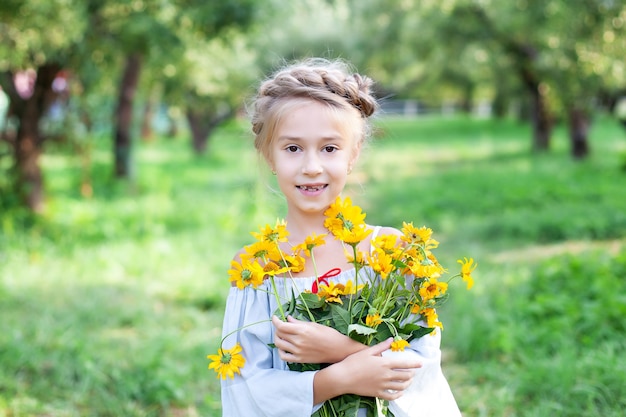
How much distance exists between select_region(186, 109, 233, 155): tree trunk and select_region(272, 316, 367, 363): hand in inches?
631

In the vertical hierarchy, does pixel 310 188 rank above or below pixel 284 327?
above

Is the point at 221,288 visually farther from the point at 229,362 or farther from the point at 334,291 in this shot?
the point at 334,291

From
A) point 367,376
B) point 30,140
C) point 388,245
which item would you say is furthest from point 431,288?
point 30,140

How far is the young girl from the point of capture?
6.00ft

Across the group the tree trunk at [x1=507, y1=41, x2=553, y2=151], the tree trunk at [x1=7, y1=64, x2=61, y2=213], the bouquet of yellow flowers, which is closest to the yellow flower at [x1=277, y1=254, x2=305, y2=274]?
the bouquet of yellow flowers

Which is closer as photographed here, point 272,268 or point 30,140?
point 272,268

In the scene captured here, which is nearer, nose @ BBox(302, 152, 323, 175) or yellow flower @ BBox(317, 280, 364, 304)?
yellow flower @ BBox(317, 280, 364, 304)

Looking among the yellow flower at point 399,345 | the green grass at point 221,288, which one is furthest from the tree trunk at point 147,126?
Answer: the yellow flower at point 399,345

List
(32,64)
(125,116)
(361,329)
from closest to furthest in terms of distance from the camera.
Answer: (361,329)
(32,64)
(125,116)

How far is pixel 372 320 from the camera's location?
180 centimetres

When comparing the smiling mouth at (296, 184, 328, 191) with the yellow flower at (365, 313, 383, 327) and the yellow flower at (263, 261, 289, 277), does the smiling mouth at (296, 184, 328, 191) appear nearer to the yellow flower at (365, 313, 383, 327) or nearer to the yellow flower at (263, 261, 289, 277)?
the yellow flower at (263, 261, 289, 277)

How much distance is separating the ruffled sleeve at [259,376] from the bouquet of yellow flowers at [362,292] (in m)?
0.05

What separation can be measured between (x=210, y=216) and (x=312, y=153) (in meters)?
6.70

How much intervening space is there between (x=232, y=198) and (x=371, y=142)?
782 cm
